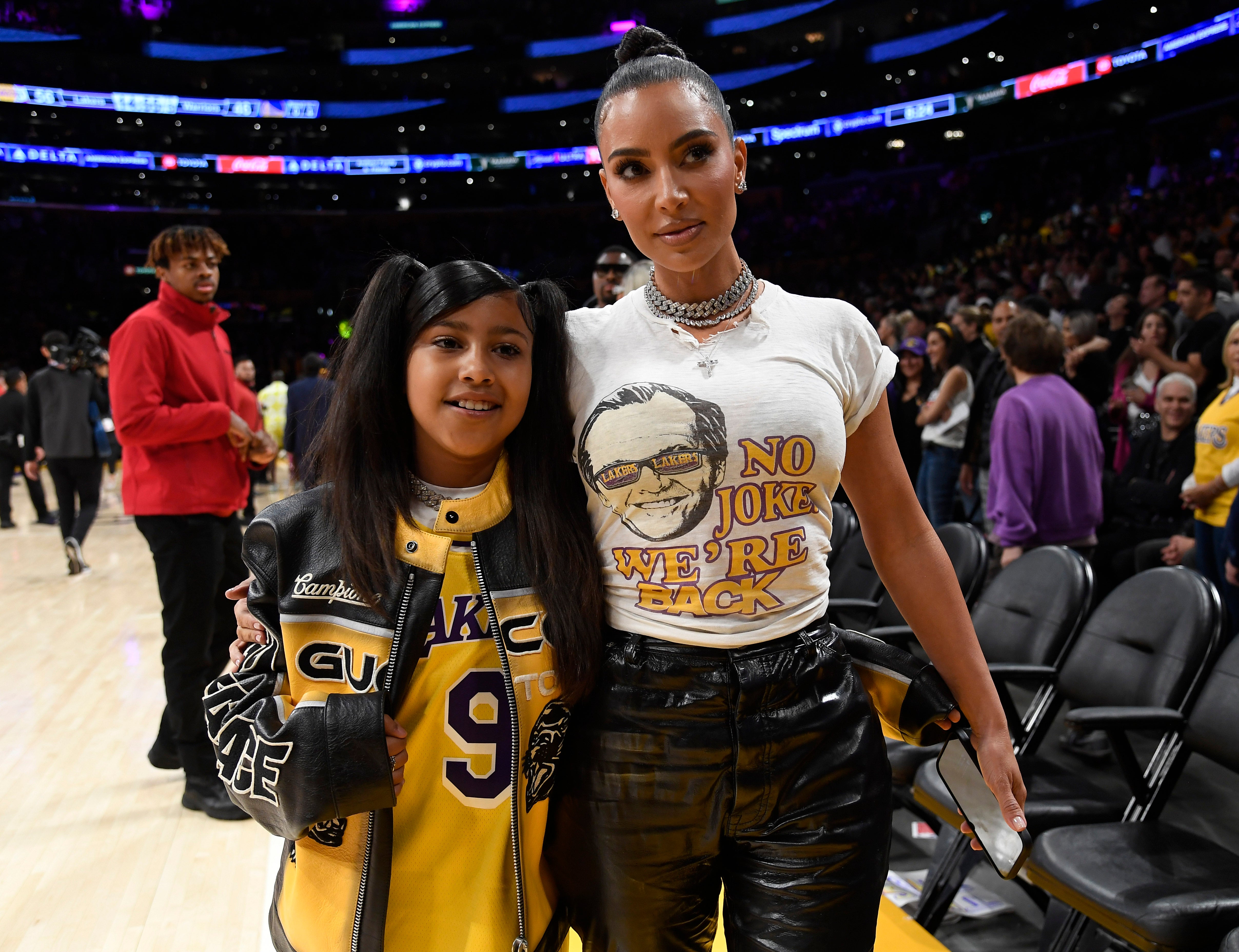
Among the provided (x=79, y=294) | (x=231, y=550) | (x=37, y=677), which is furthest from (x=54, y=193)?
(x=231, y=550)

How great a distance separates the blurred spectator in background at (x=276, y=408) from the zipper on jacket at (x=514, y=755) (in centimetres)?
696

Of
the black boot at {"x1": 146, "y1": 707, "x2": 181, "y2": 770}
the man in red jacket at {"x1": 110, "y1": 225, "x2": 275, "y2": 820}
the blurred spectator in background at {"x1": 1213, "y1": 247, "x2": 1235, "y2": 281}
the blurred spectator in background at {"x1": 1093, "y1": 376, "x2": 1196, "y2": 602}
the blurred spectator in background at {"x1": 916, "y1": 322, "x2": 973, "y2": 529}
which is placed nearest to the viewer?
the man in red jacket at {"x1": 110, "y1": 225, "x2": 275, "y2": 820}

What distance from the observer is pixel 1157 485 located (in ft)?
12.8

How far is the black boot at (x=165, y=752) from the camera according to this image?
3.22 meters

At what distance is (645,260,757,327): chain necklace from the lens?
1.22 metres

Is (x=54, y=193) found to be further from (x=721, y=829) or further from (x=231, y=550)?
(x=721, y=829)

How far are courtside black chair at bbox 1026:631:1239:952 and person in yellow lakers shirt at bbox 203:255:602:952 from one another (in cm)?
100

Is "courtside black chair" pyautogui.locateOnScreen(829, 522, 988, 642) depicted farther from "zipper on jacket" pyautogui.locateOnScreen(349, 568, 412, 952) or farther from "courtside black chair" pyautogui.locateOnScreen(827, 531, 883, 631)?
"zipper on jacket" pyautogui.locateOnScreen(349, 568, 412, 952)

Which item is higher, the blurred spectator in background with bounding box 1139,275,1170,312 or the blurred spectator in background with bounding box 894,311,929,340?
the blurred spectator in background with bounding box 1139,275,1170,312

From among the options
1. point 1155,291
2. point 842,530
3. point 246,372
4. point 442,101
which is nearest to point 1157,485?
point 842,530

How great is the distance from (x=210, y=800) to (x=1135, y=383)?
496 cm

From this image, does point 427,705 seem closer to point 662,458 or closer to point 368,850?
point 368,850

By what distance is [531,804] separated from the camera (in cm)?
121

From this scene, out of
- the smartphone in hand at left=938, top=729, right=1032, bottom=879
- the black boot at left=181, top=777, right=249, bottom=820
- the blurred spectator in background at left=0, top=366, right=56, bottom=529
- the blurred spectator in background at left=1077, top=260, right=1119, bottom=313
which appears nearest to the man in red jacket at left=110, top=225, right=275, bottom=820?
the black boot at left=181, top=777, right=249, bottom=820
